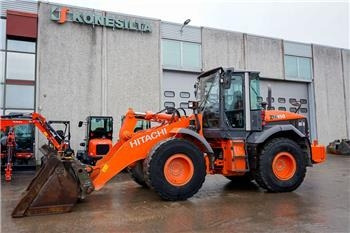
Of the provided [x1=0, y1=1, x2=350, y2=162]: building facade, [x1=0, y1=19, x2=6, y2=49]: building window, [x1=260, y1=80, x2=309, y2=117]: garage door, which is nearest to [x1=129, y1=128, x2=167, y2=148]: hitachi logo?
[x1=0, y1=1, x2=350, y2=162]: building facade

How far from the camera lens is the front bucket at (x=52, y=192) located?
5.47m

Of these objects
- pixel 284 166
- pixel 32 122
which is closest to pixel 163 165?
pixel 284 166

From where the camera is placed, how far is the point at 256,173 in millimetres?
7262

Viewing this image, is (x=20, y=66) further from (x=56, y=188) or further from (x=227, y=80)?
(x=227, y=80)

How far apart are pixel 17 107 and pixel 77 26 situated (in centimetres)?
492

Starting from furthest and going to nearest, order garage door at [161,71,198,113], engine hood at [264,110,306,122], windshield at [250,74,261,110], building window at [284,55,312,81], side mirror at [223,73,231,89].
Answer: building window at [284,55,312,81] < garage door at [161,71,198,113] < engine hood at [264,110,306,122] < windshield at [250,74,261,110] < side mirror at [223,73,231,89]

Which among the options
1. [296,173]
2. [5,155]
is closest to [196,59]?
[5,155]

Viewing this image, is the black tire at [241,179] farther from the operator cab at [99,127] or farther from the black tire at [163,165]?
the operator cab at [99,127]

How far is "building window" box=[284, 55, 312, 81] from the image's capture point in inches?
869

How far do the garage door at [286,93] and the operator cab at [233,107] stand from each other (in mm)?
14084

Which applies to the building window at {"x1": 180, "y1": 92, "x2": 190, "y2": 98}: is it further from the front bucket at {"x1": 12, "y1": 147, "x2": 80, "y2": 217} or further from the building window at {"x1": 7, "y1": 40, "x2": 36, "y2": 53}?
the front bucket at {"x1": 12, "y1": 147, "x2": 80, "y2": 217}

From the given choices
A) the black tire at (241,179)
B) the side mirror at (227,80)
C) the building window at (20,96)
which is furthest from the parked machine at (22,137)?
the black tire at (241,179)

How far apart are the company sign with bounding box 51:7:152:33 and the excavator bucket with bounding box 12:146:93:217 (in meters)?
12.3

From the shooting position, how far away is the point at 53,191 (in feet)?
18.3
